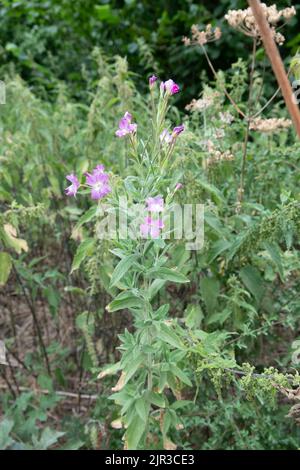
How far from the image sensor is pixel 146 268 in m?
1.49

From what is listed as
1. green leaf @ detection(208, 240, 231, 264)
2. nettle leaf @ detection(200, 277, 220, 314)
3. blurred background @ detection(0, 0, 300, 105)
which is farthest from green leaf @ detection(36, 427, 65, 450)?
blurred background @ detection(0, 0, 300, 105)

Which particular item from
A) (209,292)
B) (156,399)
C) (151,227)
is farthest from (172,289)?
(151,227)

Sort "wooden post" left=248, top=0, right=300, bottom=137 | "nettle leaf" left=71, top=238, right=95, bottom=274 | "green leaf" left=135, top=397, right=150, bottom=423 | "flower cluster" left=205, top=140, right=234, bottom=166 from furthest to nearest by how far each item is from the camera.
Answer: "flower cluster" left=205, top=140, right=234, bottom=166
"nettle leaf" left=71, top=238, right=95, bottom=274
"green leaf" left=135, top=397, right=150, bottom=423
"wooden post" left=248, top=0, right=300, bottom=137

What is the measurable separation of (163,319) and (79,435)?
88 cm

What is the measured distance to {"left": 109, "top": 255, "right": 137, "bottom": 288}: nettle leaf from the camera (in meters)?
1.42

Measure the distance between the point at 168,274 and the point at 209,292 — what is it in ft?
1.67

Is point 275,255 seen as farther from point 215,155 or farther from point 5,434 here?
point 5,434

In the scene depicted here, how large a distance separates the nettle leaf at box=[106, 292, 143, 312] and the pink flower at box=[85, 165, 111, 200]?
8.9 inches

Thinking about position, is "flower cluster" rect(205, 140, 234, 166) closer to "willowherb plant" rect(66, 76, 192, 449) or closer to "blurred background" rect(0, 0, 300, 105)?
"willowherb plant" rect(66, 76, 192, 449)

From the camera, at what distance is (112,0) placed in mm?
4969

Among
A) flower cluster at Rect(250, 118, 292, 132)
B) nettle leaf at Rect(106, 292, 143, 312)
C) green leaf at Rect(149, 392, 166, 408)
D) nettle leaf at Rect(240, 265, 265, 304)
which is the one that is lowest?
green leaf at Rect(149, 392, 166, 408)

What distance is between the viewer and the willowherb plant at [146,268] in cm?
143
